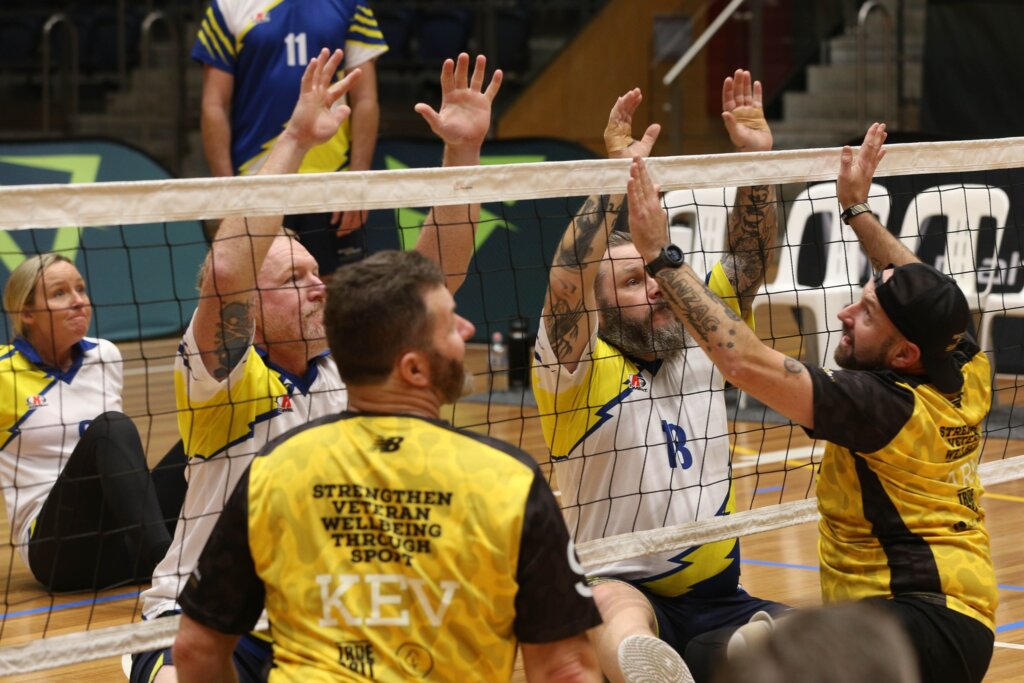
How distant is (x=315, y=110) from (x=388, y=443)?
115 cm

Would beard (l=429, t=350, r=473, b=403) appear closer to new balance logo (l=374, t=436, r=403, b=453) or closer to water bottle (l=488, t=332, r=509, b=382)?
new balance logo (l=374, t=436, r=403, b=453)

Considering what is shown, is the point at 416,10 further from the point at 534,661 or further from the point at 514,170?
the point at 534,661

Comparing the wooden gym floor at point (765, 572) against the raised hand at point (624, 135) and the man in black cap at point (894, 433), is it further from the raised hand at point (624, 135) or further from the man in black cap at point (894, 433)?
the raised hand at point (624, 135)

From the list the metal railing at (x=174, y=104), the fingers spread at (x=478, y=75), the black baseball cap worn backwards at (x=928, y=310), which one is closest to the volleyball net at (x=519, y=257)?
the fingers spread at (x=478, y=75)

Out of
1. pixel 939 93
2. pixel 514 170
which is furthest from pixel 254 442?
pixel 939 93

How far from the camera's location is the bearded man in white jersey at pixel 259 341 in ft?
10.3

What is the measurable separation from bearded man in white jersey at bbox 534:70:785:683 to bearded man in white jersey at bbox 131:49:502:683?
1.07 feet

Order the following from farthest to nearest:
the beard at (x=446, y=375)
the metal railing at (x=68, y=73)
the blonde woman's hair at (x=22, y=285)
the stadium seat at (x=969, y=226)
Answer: the metal railing at (x=68, y=73)
the stadium seat at (x=969, y=226)
the blonde woman's hair at (x=22, y=285)
the beard at (x=446, y=375)

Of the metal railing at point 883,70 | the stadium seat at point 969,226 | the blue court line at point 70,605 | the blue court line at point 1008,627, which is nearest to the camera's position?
the blue court line at point 1008,627

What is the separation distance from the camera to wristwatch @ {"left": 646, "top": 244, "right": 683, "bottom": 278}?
10.5 feet

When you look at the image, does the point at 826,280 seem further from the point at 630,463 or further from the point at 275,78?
the point at 630,463

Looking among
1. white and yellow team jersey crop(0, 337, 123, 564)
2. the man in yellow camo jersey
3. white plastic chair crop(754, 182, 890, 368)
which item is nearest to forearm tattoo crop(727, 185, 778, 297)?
the man in yellow camo jersey

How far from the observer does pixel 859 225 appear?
3664 mm

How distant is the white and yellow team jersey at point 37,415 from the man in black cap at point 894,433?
2.55 metres
